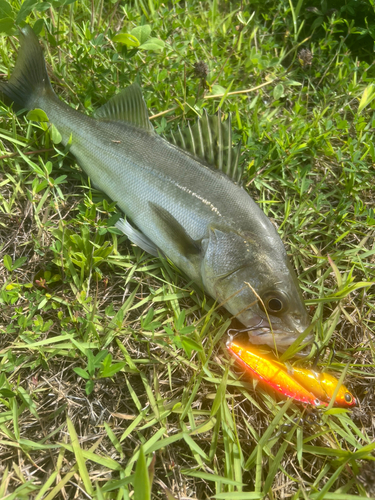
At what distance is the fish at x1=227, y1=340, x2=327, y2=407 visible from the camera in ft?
7.67

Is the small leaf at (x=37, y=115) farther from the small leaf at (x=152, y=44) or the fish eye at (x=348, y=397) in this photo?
the fish eye at (x=348, y=397)

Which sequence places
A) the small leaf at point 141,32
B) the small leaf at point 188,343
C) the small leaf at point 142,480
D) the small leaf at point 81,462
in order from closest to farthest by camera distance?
the small leaf at point 142,480
the small leaf at point 81,462
the small leaf at point 188,343
the small leaf at point 141,32

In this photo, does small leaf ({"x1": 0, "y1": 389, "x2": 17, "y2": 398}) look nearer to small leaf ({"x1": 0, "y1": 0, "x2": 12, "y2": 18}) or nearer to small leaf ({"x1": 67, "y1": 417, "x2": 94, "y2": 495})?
small leaf ({"x1": 67, "y1": 417, "x2": 94, "y2": 495})

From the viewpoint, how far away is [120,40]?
308 cm

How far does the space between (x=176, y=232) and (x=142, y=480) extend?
59.4 inches

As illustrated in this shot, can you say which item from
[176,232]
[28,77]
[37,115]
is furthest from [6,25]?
[176,232]

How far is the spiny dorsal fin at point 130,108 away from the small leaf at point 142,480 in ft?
7.54

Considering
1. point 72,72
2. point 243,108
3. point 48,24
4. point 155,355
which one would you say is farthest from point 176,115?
point 155,355

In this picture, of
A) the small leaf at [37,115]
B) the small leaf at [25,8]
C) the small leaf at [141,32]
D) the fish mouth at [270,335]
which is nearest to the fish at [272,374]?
the fish mouth at [270,335]

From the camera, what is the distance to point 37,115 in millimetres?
2883

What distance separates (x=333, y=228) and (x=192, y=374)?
1735 millimetres

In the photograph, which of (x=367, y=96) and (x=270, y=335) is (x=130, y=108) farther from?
(x=367, y=96)

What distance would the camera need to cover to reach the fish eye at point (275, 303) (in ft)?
7.70

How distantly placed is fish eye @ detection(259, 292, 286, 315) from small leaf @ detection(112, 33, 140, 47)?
2.41 meters
